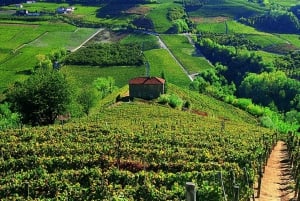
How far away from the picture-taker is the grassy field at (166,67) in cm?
14088

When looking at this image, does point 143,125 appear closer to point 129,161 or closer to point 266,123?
point 129,161

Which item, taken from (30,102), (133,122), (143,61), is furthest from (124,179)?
(143,61)

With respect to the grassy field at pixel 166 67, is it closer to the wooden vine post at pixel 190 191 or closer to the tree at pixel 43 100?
the tree at pixel 43 100

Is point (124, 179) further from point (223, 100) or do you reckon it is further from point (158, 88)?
point (223, 100)

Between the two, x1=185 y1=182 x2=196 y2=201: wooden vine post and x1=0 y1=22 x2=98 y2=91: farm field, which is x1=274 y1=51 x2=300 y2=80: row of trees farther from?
x1=185 y1=182 x2=196 y2=201: wooden vine post

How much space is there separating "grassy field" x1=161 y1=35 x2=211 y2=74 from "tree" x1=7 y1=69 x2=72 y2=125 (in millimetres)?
83701

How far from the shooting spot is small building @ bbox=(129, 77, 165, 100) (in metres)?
84.8

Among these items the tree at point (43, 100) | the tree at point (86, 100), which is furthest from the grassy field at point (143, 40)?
the tree at point (43, 100)

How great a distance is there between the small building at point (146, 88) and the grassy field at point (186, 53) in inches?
2675

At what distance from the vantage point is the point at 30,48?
160 m

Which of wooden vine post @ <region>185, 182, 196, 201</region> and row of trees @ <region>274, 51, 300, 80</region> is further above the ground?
wooden vine post @ <region>185, 182, 196, 201</region>

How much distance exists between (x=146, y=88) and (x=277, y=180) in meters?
41.3

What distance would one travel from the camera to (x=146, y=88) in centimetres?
8494

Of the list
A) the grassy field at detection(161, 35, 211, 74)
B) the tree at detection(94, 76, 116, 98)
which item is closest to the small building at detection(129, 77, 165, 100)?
the tree at detection(94, 76, 116, 98)
